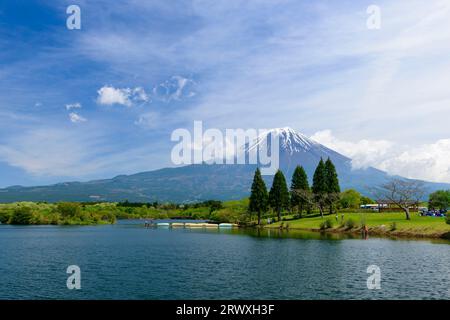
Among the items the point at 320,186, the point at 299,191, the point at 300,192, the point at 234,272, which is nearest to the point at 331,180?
the point at 320,186

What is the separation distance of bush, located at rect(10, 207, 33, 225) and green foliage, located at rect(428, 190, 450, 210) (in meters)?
124

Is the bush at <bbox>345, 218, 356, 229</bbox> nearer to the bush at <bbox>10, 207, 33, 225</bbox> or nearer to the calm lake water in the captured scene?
the calm lake water

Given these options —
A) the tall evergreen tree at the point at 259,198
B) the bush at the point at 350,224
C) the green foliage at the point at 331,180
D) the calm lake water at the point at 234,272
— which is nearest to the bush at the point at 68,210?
the tall evergreen tree at the point at 259,198

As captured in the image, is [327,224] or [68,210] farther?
[68,210]

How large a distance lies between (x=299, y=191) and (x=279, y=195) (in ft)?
19.1

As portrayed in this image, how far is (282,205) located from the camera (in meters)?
113

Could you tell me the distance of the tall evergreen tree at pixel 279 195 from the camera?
368 ft

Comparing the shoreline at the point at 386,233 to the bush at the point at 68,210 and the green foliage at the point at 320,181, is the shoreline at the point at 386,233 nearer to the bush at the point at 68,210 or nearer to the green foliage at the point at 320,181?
the green foliage at the point at 320,181

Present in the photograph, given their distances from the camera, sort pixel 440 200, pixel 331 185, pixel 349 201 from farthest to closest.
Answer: pixel 349 201 < pixel 331 185 < pixel 440 200

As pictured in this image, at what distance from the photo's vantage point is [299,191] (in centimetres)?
10925

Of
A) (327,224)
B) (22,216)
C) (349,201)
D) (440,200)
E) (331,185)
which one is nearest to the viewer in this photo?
(327,224)

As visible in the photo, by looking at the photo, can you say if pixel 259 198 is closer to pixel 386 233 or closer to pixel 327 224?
pixel 327 224

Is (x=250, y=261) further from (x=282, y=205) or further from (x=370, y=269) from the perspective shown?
(x=282, y=205)

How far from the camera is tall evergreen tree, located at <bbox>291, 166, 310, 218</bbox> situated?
360 ft
